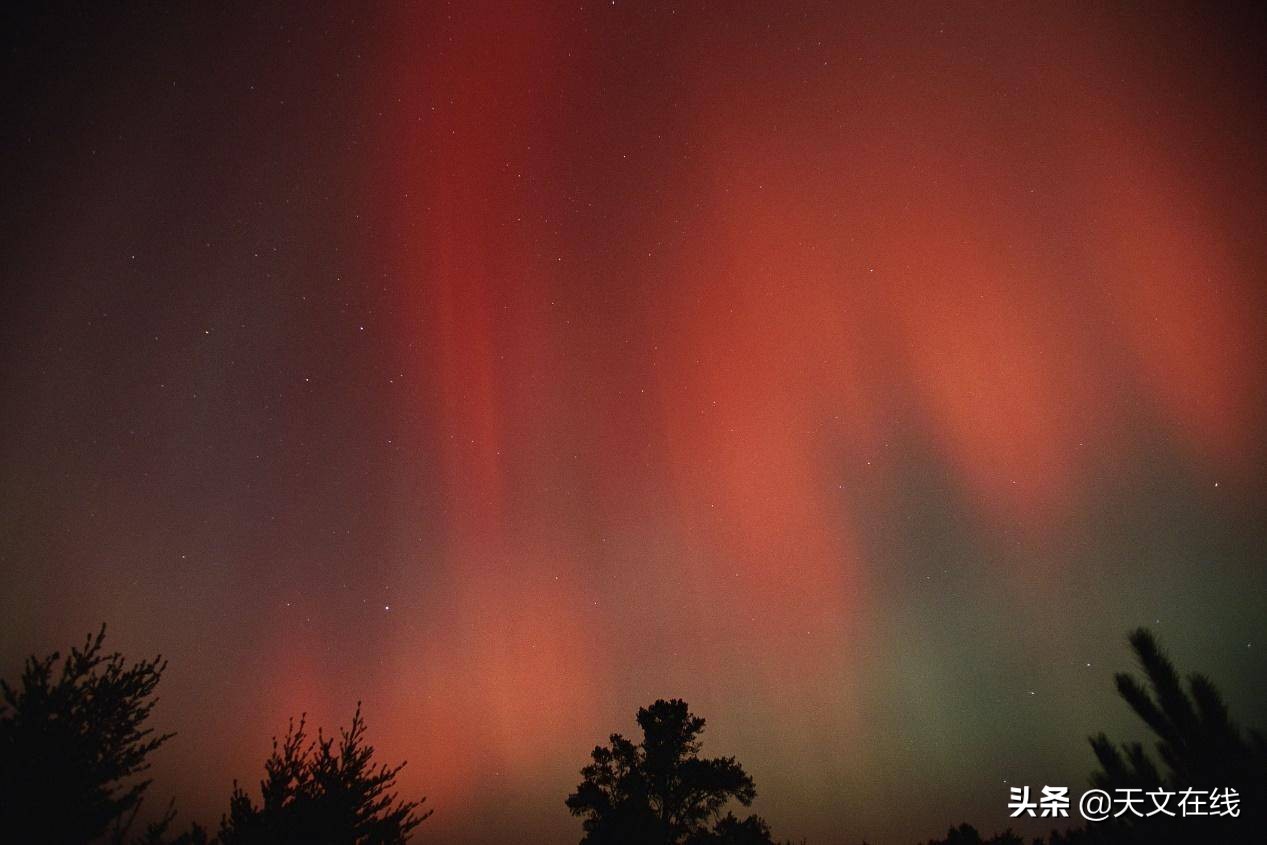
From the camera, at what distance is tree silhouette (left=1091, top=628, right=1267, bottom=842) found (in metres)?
6.00

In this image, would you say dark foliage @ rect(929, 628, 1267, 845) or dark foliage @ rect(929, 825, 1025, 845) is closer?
dark foliage @ rect(929, 628, 1267, 845)

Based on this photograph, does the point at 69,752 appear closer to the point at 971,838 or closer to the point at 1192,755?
the point at 1192,755

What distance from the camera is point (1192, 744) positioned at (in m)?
6.43

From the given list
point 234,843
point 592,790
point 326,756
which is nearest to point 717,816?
point 592,790

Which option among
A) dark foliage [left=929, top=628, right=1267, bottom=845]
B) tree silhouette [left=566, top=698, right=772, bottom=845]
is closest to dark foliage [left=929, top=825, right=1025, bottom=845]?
tree silhouette [left=566, top=698, right=772, bottom=845]

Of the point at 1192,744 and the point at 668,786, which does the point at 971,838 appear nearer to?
the point at 668,786

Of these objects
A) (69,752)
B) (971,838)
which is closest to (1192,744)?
(69,752)

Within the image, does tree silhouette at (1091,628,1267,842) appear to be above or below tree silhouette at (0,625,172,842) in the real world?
below

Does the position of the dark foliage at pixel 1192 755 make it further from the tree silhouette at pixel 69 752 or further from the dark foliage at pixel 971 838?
the dark foliage at pixel 971 838

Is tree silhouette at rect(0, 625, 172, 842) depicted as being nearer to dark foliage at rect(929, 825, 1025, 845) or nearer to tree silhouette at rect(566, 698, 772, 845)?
tree silhouette at rect(566, 698, 772, 845)

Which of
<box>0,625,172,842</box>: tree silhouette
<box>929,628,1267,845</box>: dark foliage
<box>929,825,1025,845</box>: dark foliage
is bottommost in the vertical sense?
<box>929,825,1025,845</box>: dark foliage

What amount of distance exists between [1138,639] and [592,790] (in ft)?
63.3

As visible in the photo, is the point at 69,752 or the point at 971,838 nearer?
the point at 69,752

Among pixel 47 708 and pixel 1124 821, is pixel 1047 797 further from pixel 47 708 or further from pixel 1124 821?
pixel 47 708
